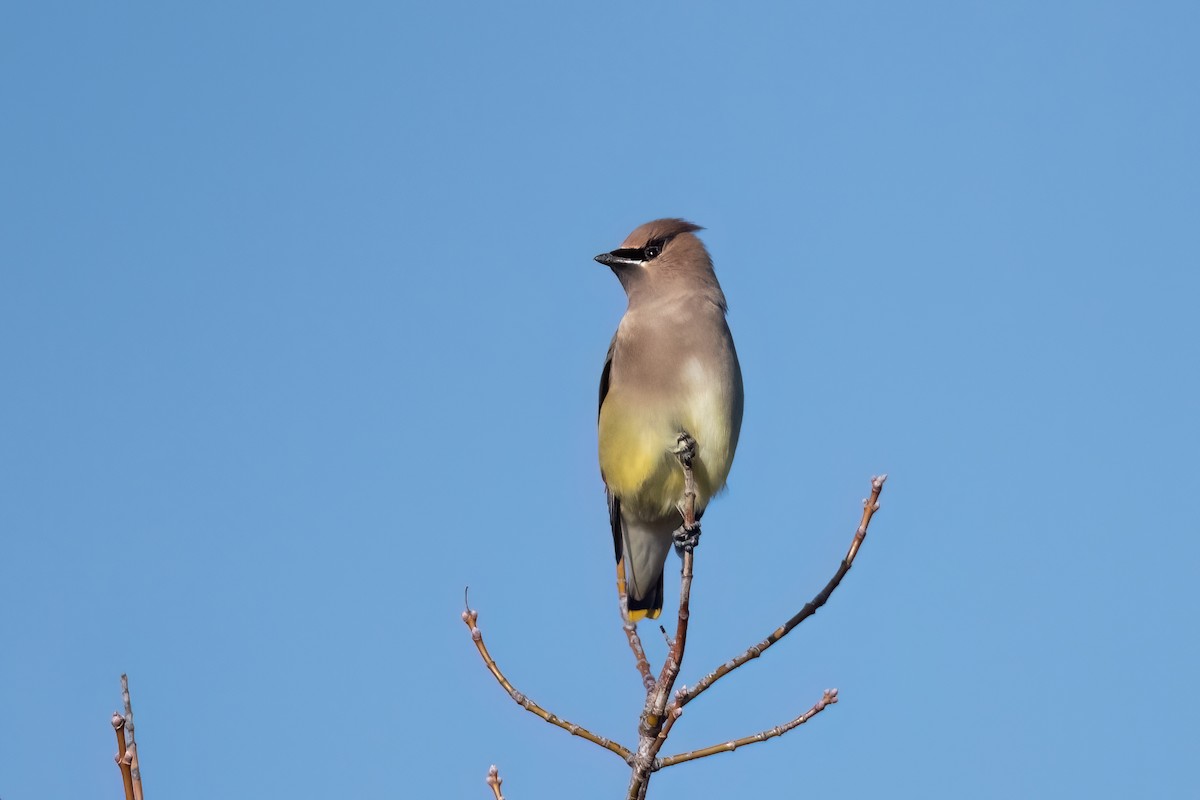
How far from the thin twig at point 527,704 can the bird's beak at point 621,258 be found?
263 centimetres

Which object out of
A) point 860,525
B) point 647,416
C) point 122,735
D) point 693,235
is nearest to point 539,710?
point 860,525

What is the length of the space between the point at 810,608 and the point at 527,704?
32.3 inches

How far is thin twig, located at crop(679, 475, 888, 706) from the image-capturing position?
3723 mm

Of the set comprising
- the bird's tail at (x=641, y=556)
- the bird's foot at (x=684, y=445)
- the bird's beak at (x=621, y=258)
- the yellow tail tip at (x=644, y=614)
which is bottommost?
the yellow tail tip at (x=644, y=614)

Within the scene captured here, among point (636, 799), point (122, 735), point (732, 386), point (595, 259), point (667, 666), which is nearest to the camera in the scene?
point (122, 735)

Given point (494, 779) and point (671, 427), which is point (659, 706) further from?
point (671, 427)

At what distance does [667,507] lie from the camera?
244 inches

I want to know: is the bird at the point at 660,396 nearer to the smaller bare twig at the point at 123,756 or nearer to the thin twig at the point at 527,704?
the thin twig at the point at 527,704

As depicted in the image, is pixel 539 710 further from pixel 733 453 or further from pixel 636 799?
pixel 733 453

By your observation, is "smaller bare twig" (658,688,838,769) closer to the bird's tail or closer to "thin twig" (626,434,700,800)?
"thin twig" (626,434,700,800)

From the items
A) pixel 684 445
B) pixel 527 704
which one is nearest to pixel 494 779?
pixel 527 704

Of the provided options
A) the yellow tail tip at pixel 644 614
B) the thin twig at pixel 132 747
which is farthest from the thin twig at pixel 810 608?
the yellow tail tip at pixel 644 614

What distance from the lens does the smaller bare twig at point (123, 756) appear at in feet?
7.60

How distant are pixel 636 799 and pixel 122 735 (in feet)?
4.77
